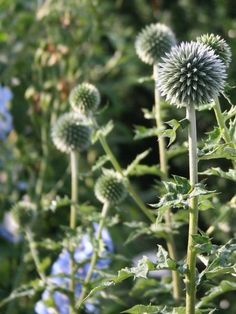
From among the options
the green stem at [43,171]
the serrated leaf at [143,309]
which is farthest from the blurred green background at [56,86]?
the serrated leaf at [143,309]

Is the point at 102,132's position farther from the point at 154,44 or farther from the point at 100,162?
the point at 154,44

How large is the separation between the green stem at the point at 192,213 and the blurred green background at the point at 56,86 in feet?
3.39

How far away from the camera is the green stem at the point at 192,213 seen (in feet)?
3.84

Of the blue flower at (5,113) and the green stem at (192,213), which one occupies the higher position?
the blue flower at (5,113)

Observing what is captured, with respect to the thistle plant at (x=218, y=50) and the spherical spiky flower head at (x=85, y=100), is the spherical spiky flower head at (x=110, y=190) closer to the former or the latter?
the spherical spiky flower head at (x=85, y=100)

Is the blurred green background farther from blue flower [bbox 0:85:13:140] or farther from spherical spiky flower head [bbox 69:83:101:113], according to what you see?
spherical spiky flower head [bbox 69:83:101:113]

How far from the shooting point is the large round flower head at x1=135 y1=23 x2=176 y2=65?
1.89 m

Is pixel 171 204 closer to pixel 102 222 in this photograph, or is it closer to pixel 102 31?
pixel 102 222

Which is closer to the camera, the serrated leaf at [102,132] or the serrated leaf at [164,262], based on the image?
the serrated leaf at [164,262]

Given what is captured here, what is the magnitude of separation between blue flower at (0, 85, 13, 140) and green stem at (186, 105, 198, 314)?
4.84ft

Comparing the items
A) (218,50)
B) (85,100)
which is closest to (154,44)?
(85,100)

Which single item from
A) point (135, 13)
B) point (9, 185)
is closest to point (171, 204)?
point (9, 185)

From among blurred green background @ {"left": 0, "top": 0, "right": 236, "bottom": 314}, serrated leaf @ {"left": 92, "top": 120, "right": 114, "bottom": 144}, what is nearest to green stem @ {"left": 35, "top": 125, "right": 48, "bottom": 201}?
blurred green background @ {"left": 0, "top": 0, "right": 236, "bottom": 314}

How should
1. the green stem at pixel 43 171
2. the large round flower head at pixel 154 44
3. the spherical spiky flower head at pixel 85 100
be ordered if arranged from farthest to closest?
the green stem at pixel 43 171 → the large round flower head at pixel 154 44 → the spherical spiky flower head at pixel 85 100
